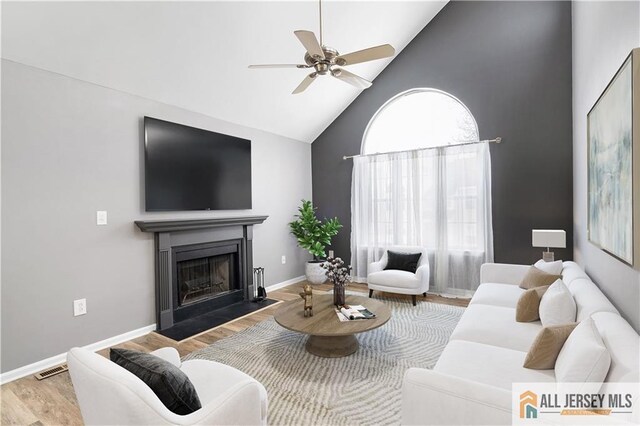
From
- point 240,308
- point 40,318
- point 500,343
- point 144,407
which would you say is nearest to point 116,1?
point 40,318

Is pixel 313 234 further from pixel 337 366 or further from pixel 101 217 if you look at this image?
pixel 101 217

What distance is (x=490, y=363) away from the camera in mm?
1753

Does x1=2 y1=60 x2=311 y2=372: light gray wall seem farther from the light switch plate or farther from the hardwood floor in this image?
the hardwood floor

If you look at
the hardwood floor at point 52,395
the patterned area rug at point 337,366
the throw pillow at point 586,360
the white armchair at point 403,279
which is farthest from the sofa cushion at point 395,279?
the throw pillow at point 586,360

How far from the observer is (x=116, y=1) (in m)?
2.53

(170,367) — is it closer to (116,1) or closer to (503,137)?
(116,1)

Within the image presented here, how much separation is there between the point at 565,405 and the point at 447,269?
339cm

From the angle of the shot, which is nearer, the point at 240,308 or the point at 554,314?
the point at 554,314

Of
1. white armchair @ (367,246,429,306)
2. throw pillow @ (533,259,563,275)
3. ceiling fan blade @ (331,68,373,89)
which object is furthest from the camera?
white armchair @ (367,246,429,306)

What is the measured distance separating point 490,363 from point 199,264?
3459 millimetres

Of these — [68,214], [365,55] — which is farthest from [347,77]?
[68,214]

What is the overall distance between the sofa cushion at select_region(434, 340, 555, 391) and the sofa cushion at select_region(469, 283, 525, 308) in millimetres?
963

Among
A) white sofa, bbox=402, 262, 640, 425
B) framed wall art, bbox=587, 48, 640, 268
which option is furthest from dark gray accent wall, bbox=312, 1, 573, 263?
framed wall art, bbox=587, 48, 640, 268

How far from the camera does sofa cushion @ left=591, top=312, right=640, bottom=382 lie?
1.12 metres
